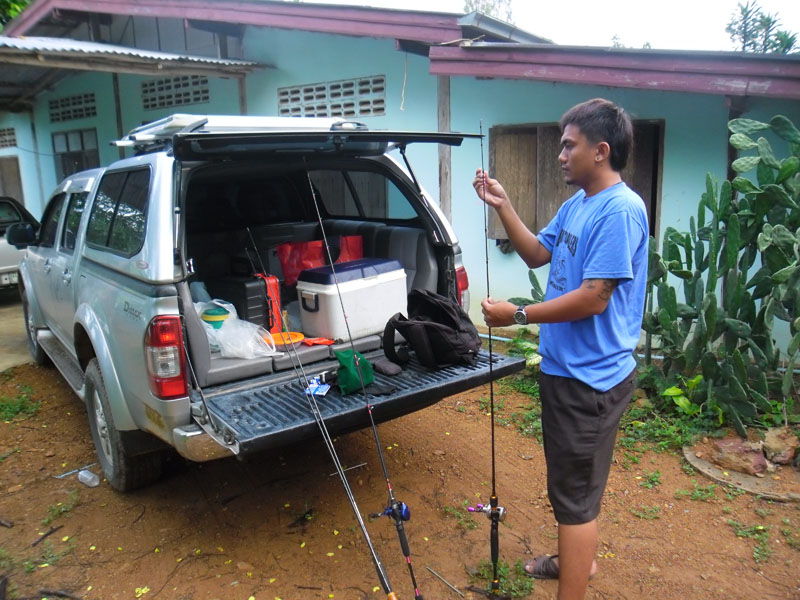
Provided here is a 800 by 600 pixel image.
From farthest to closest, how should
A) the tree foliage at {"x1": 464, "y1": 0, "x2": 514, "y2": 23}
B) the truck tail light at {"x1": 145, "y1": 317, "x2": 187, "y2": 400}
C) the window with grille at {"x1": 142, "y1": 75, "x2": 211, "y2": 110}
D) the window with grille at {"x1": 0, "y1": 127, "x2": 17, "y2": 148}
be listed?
1. the tree foliage at {"x1": 464, "y1": 0, "x2": 514, "y2": 23}
2. the window with grille at {"x1": 0, "y1": 127, "x2": 17, "y2": 148}
3. the window with grille at {"x1": 142, "y1": 75, "x2": 211, "y2": 110}
4. the truck tail light at {"x1": 145, "y1": 317, "x2": 187, "y2": 400}

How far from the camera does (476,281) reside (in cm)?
712

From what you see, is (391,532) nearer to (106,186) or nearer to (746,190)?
(106,186)

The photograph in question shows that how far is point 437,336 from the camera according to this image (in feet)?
11.0

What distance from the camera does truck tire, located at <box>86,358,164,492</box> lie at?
349 centimetres

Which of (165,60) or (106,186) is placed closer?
(106,186)

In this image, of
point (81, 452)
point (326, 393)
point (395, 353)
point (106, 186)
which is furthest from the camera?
point (81, 452)

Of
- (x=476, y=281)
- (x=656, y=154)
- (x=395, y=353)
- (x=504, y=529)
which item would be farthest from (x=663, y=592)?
(x=476, y=281)

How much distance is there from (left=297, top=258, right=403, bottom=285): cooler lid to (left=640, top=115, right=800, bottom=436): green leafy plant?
193 centimetres

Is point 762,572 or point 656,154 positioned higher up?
point 656,154

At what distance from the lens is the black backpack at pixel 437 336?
3.35m

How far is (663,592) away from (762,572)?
21.1 inches

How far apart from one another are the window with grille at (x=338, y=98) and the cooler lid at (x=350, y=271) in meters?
4.16

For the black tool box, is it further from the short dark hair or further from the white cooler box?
the short dark hair

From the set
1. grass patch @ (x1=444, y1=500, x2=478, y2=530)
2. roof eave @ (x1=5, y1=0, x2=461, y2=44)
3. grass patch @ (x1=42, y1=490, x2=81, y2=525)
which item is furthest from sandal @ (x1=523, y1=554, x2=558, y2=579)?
roof eave @ (x1=5, y1=0, x2=461, y2=44)
